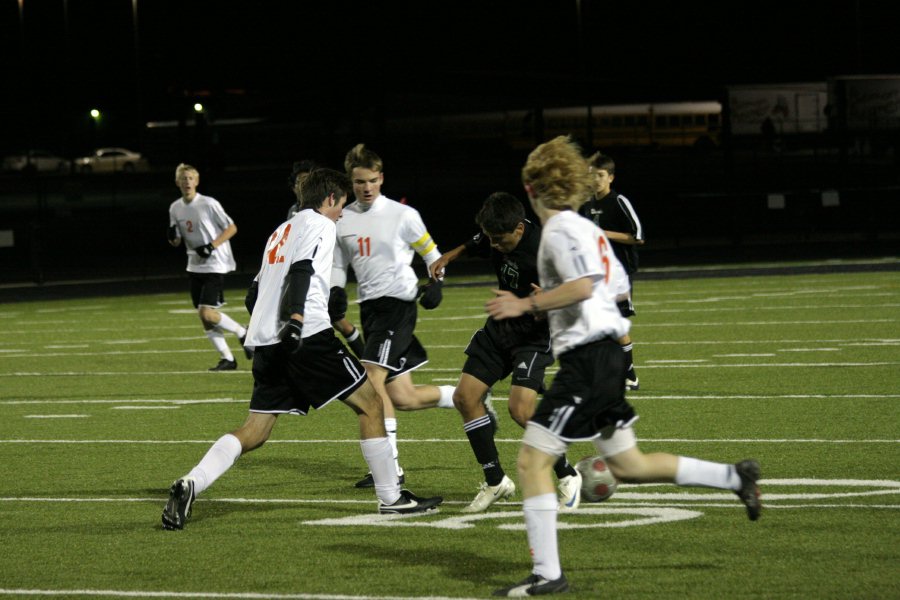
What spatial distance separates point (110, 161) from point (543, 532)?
65.0 m

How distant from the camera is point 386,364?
898 cm

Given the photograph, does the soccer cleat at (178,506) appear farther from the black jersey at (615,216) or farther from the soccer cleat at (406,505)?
the black jersey at (615,216)

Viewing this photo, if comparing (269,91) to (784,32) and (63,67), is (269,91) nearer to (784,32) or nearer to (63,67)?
(63,67)

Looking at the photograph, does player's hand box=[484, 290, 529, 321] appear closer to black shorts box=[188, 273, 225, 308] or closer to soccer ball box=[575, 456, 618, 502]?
soccer ball box=[575, 456, 618, 502]

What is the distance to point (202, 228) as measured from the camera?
1617 centimetres

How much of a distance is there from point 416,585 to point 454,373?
824 centimetres

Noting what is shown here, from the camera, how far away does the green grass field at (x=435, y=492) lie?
6234 mm

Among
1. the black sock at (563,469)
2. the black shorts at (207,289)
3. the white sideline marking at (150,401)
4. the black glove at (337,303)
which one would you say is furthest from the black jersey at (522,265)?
the black shorts at (207,289)

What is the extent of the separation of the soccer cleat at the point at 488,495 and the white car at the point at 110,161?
183 feet

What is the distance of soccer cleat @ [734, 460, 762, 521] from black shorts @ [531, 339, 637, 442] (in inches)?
23.8

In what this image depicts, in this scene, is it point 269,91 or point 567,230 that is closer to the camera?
point 567,230

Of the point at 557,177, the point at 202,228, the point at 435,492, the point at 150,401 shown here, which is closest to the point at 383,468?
the point at 435,492

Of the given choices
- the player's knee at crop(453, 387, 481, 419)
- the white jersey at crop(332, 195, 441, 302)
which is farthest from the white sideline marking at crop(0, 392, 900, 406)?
the player's knee at crop(453, 387, 481, 419)

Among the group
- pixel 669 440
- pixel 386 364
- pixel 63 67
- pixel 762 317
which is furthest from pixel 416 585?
pixel 63 67
